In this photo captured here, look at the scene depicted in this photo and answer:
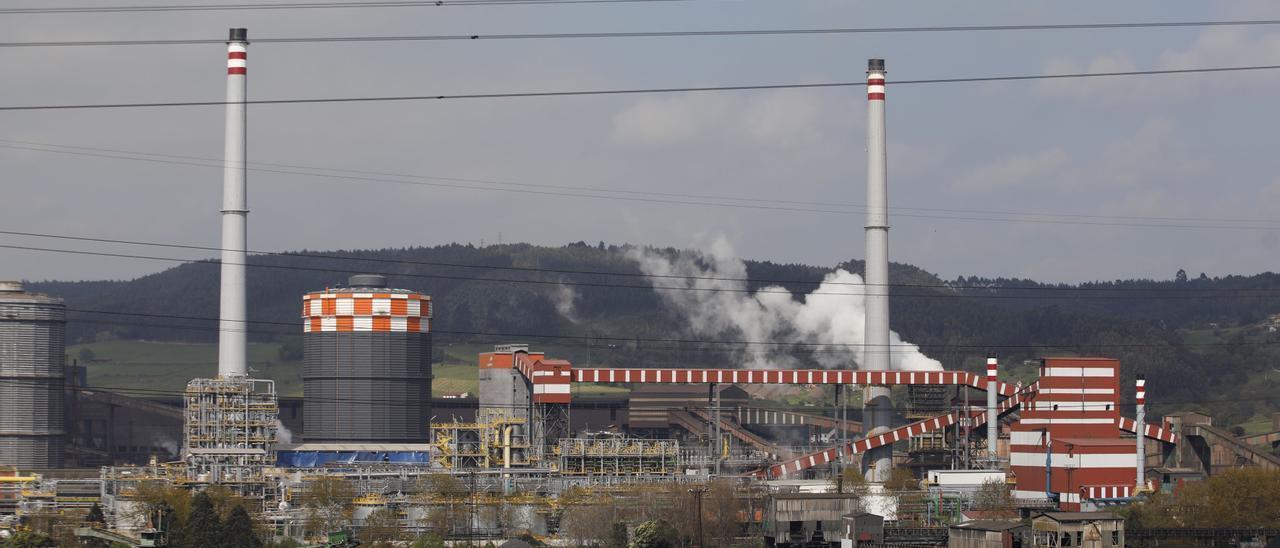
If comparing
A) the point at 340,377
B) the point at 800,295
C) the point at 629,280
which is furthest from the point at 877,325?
the point at 629,280

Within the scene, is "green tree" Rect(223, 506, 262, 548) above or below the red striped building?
below

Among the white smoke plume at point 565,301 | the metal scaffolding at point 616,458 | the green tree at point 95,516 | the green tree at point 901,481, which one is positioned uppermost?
the white smoke plume at point 565,301

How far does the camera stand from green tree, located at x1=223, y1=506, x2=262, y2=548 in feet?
189

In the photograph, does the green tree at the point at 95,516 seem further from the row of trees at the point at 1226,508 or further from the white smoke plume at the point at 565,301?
the white smoke plume at the point at 565,301

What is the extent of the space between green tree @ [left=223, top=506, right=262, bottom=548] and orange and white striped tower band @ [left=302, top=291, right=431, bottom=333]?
42.8m

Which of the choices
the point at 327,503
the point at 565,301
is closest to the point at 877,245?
the point at 327,503

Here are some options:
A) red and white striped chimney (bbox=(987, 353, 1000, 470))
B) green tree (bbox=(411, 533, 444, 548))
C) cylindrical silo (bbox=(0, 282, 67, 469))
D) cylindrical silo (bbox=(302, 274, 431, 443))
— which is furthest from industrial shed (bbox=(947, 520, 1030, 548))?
cylindrical silo (bbox=(0, 282, 67, 469))

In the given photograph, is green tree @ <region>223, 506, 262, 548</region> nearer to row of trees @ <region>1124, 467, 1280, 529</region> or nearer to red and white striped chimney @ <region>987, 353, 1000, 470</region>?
row of trees @ <region>1124, 467, 1280, 529</region>

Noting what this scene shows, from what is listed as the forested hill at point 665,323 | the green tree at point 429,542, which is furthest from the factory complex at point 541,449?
the forested hill at point 665,323

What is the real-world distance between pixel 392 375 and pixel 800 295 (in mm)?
78641

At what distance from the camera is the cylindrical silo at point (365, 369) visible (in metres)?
103

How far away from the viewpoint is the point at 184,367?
160 meters

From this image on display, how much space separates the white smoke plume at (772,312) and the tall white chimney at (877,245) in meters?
9.46

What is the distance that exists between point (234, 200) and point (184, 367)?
74680 mm
